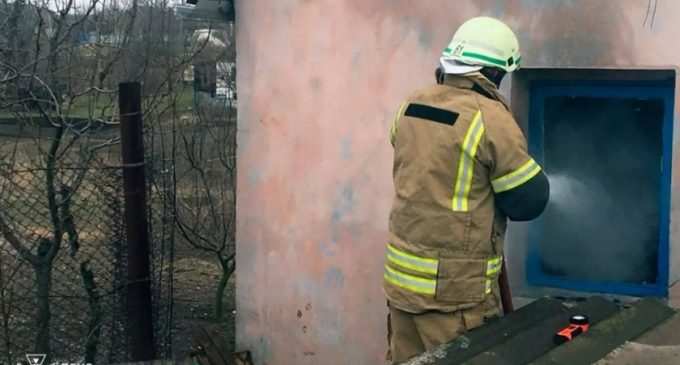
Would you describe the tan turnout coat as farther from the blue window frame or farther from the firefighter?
the blue window frame

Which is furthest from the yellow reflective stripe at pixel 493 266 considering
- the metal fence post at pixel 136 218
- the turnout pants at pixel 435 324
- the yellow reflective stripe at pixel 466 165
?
the metal fence post at pixel 136 218

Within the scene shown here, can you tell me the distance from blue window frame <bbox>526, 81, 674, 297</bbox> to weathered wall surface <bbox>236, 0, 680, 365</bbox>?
332 millimetres

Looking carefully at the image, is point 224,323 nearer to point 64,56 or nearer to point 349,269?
point 64,56

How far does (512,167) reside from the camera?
3.00 metres

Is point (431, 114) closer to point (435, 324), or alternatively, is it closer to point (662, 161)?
point (435, 324)

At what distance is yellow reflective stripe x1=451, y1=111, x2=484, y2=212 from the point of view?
3.01 metres

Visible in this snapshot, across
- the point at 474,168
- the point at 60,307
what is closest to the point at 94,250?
the point at 60,307

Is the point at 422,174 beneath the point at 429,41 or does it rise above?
beneath

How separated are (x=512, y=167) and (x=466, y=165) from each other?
0.16 metres

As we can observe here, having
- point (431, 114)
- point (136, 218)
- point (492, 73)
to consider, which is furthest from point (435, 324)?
point (136, 218)

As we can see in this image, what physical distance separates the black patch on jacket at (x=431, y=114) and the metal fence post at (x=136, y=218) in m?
1.99

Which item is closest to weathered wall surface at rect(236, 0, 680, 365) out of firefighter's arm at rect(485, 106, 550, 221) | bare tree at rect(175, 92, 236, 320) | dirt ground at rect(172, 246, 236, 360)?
firefighter's arm at rect(485, 106, 550, 221)

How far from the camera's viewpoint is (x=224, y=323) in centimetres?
738

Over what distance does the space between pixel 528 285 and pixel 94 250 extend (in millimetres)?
3188
